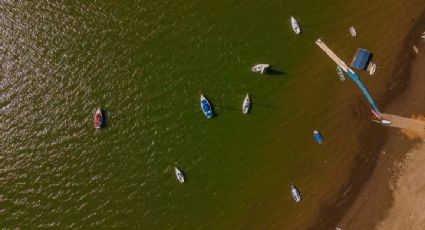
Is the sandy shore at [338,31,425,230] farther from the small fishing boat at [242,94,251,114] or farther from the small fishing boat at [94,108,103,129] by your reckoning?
the small fishing boat at [94,108,103,129]

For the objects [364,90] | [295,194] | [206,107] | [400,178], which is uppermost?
→ [206,107]

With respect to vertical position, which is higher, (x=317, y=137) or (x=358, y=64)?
(x=358, y=64)

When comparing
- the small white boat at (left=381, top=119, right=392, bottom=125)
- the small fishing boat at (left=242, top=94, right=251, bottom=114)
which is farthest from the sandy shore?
the small fishing boat at (left=242, top=94, right=251, bottom=114)

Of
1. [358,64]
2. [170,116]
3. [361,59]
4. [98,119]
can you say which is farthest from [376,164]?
[98,119]

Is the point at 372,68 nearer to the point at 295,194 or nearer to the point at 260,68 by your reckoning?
the point at 260,68

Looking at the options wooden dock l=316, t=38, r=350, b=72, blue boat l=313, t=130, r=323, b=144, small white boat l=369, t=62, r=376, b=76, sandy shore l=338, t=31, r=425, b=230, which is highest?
wooden dock l=316, t=38, r=350, b=72

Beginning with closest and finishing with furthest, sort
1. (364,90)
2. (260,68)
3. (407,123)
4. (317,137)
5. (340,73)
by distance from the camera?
(260,68) → (317,137) → (340,73) → (364,90) → (407,123)

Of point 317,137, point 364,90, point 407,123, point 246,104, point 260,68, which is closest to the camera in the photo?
point 260,68

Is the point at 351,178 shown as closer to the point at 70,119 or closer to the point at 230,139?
the point at 230,139
